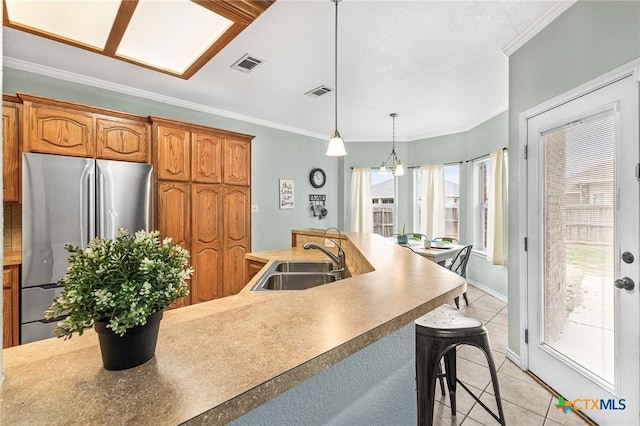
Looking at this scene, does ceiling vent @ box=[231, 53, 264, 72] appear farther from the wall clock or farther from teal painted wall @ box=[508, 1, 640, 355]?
the wall clock

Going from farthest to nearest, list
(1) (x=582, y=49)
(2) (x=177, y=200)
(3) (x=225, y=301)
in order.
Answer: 1. (2) (x=177, y=200)
2. (1) (x=582, y=49)
3. (3) (x=225, y=301)

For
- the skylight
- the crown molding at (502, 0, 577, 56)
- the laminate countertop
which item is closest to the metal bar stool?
the laminate countertop

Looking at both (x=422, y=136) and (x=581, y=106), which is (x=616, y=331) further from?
(x=422, y=136)

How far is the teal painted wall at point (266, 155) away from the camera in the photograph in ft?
9.48

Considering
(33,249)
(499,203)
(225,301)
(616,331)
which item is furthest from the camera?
(499,203)

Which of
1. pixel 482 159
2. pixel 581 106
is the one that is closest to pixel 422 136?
pixel 482 159

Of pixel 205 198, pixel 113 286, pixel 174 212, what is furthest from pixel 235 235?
pixel 113 286

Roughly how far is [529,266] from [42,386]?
2.75 meters

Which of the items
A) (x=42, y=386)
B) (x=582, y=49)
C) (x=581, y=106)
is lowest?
(x=42, y=386)

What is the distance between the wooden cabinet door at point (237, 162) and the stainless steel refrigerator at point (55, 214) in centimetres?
115

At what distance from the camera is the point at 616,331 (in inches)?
63.3

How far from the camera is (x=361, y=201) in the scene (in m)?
5.65

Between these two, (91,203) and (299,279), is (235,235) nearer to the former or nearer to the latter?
(91,203)

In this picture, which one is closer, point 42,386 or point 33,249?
point 42,386
